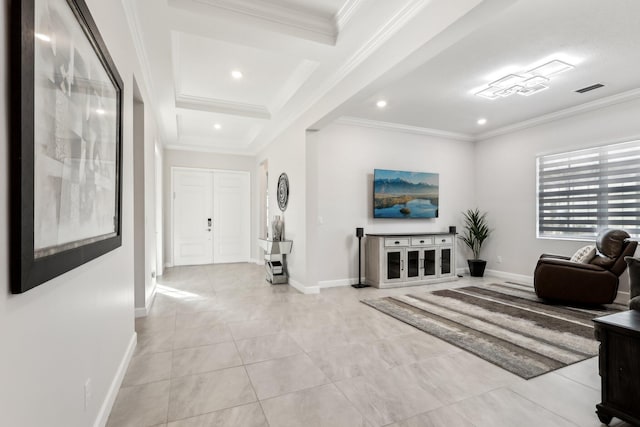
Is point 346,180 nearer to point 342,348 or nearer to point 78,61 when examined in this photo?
point 342,348

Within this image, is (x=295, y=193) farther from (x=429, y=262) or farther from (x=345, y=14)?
(x=345, y=14)

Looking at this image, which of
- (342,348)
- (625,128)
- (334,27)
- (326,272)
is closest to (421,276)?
(326,272)

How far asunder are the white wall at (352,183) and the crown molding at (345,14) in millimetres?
1955

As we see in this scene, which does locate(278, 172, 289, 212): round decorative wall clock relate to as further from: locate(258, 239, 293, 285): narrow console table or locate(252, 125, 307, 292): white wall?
locate(258, 239, 293, 285): narrow console table

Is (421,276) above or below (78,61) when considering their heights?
below

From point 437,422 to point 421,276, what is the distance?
3.72 meters

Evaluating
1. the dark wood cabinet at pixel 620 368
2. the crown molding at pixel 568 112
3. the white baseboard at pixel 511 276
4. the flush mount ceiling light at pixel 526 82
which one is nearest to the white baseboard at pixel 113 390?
the dark wood cabinet at pixel 620 368

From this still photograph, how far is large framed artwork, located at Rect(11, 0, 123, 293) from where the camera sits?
840mm

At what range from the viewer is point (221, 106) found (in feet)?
16.3

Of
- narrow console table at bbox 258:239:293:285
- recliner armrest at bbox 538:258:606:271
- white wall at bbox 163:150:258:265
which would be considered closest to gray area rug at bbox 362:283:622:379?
recliner armrest at bbox 538:258:606:271

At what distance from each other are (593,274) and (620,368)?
265 cm

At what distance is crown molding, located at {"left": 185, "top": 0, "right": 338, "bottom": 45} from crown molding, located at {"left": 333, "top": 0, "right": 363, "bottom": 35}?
52 millimetres

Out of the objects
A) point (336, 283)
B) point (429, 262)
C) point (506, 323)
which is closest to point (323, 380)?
point (506, 323)

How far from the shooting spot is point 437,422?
5.83ft
